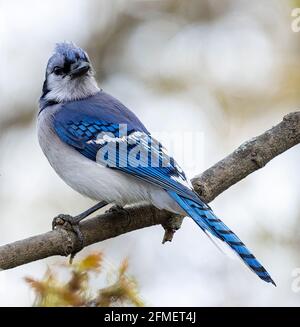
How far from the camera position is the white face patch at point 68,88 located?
4395 millimetres

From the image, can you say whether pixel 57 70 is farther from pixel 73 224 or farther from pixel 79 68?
pixel 73 224

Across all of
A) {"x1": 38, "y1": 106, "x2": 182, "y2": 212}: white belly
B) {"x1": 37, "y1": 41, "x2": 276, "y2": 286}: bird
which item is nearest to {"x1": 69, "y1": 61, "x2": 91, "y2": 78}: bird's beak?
{"x1": 37, "y1": 41, "x2": 276, "y2": 286}: bird

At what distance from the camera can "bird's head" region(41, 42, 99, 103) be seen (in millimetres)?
4242

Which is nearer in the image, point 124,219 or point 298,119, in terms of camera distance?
point 124,219

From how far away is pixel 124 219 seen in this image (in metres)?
3.57

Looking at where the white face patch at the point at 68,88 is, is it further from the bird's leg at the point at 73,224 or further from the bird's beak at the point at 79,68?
the bird's leg at the point at 73,224

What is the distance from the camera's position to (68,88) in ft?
14.5

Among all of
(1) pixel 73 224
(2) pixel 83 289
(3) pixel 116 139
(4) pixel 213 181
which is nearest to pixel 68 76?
(3) pixel 116 139

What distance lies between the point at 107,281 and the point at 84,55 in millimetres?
2283

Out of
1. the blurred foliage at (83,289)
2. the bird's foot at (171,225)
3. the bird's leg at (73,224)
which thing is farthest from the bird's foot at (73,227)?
the blurred foliage at (83,289)
